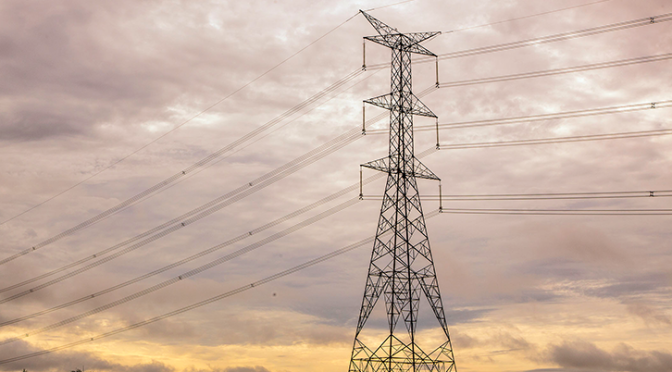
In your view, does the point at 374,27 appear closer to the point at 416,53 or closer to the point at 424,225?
the point at 416,53

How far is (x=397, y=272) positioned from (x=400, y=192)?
260 inches

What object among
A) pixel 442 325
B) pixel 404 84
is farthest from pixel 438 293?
pixel 404 84

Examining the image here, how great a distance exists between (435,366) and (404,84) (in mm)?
23648

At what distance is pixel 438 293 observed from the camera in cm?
5366

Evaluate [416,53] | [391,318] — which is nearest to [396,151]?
[416,53]

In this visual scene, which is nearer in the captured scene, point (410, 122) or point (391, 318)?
point (391, 318)

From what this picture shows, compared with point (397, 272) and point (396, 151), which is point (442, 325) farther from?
point (396, 151)

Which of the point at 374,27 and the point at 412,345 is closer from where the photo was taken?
the point at 412,345

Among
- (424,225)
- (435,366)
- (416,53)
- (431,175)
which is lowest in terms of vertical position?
(435,366)

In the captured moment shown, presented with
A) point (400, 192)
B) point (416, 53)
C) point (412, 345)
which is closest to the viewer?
point (412, 345)

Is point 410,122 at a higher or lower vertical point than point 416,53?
lower

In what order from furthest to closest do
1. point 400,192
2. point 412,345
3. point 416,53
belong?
1. point 416,53
2. point 400,192
3. point 412,345

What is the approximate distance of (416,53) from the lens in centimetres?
5997

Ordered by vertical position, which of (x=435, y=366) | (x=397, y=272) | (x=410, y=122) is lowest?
(x=435, y=366)
